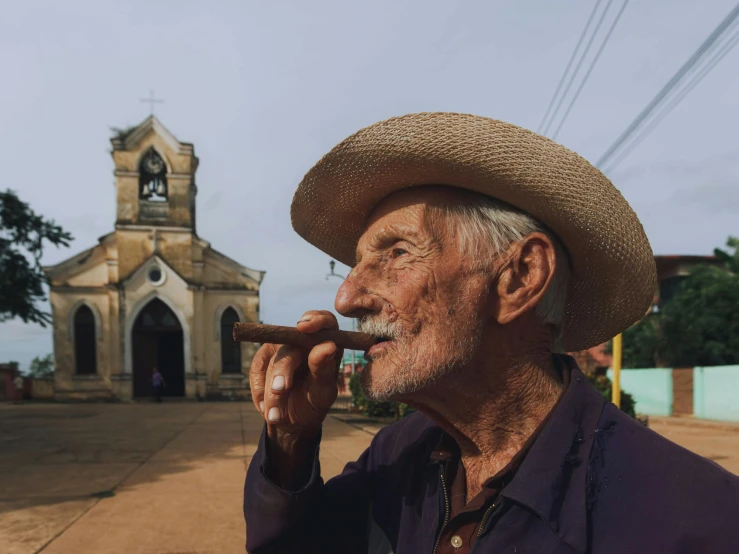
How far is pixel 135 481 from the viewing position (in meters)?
6.21

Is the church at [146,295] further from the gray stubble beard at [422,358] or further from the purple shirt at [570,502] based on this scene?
the gray stubble beard at [422,358]

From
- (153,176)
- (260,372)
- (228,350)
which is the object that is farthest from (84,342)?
(260,372)

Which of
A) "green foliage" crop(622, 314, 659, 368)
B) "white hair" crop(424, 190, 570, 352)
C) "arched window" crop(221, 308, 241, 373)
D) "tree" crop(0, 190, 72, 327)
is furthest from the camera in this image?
"arched window" crop(221, 308, 241, 373)

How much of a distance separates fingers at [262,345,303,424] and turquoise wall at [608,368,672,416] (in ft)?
57.7

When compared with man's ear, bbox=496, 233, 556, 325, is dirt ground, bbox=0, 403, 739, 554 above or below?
below

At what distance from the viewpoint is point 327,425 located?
12680mm

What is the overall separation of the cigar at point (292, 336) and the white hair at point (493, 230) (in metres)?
0.38

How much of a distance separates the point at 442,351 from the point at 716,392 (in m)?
17.5

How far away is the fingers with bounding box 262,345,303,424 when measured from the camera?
1.45 metres

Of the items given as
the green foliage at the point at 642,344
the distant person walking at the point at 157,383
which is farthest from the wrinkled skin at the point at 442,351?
the distant person walking at the point at 157,383

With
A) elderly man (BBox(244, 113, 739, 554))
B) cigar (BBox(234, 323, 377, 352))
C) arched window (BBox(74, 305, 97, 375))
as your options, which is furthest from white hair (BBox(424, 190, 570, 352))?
arched window (BBox(74, 305, 97, 375))

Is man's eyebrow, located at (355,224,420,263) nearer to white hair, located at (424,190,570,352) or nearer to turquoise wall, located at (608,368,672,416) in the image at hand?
white hair, located at (424,190,570,352)

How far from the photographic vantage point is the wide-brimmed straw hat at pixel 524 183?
151 centimetres

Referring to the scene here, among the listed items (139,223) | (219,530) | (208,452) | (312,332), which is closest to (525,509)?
(312,332)
